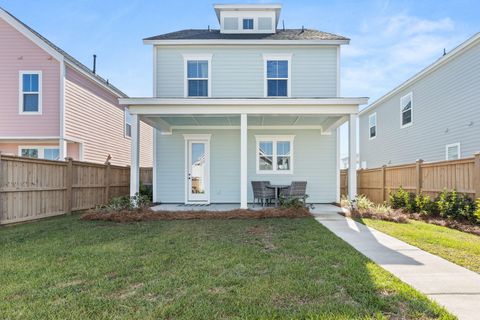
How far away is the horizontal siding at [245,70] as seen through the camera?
1177 cm

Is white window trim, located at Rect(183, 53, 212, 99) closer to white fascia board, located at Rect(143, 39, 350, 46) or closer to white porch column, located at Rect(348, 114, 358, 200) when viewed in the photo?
white fascia board, located at Rect(143, 39, 350, 46)

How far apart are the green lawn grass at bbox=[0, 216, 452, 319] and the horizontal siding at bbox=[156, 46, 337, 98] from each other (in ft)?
23.5

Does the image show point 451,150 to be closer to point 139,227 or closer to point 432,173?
point 432,173

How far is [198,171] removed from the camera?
1162 cm

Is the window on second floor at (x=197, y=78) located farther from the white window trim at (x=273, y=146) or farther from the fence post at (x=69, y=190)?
the fence post at (x=69, y=190)

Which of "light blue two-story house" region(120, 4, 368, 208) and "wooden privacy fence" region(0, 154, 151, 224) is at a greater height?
"light blue two-story house" region(120, 4, 368, 208)

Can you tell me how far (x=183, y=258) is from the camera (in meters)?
4.46

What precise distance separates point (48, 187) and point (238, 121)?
21.2ft

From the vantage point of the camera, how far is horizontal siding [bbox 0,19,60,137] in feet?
37.8

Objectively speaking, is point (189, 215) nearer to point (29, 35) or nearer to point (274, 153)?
point (274, 153)

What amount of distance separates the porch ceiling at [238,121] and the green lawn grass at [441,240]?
392cm

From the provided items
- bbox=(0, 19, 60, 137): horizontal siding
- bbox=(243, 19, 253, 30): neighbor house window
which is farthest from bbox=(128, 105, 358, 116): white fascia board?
bbox=(243, 19, 253, 30): neighbor house window

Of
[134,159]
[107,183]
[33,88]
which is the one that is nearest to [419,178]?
[134,159]

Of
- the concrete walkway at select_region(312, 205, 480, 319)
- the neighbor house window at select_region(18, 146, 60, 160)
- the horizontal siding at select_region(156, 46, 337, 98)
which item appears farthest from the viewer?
the neighbor house window at select_region(18, 146, 60, 160)
